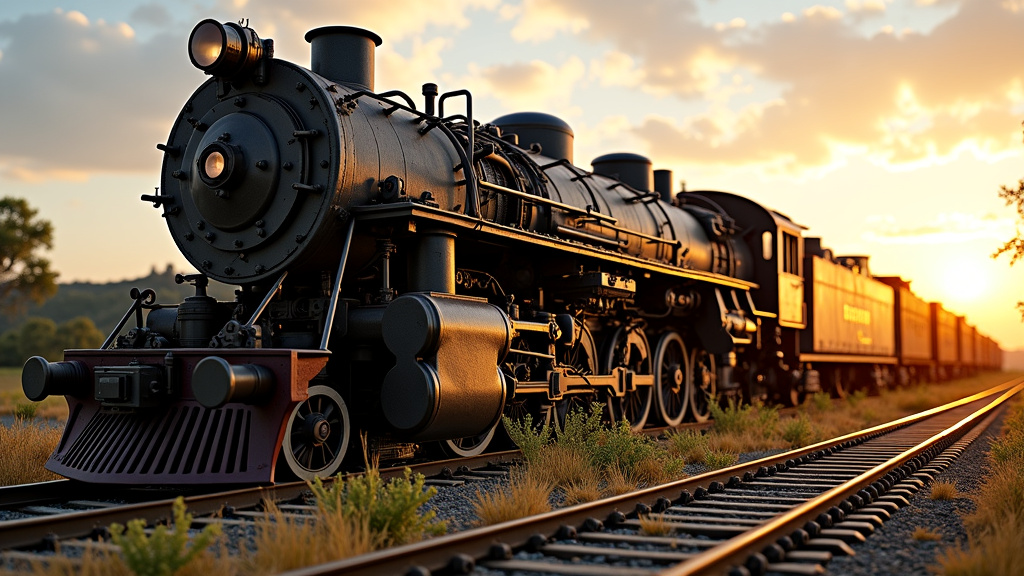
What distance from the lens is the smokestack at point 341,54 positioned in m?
7.62

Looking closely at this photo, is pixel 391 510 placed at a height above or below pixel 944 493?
above

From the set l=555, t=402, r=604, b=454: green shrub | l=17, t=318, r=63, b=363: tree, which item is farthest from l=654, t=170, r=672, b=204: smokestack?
l=17, t=318, r=63, b=363: tree

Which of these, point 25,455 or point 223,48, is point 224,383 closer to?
point 223,48

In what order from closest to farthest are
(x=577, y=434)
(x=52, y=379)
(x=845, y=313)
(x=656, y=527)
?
(x=656, y=527) < (x=52, y=379) < (x=577, y=434) < (x=845, y=313)

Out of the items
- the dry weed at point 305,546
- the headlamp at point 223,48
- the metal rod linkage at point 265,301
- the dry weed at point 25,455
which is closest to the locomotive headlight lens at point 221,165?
the headlamp at point 223,48

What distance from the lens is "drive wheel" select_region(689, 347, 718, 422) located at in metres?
12.7

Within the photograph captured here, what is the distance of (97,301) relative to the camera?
3078 inches

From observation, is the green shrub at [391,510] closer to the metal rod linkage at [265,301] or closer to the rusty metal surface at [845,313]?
the metal rod linkage at [265,301]

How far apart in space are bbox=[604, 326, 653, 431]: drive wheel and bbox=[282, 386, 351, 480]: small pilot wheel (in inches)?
173

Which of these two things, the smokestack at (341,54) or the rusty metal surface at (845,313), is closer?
the smokestack at (341,54)

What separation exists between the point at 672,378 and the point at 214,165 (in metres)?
7.03

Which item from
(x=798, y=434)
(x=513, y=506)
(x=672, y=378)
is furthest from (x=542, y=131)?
(x=513, y=506)

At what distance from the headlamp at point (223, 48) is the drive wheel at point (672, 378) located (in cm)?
662

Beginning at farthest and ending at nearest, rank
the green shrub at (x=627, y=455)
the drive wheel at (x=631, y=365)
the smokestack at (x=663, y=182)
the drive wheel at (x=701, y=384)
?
1. the smokestack at (x=663, y=182)
2. the drive wheel at (x=701, y=384)
3. the drive wheel at (x=631, y=365)
4. the green shrub at (x=627, y=455)
